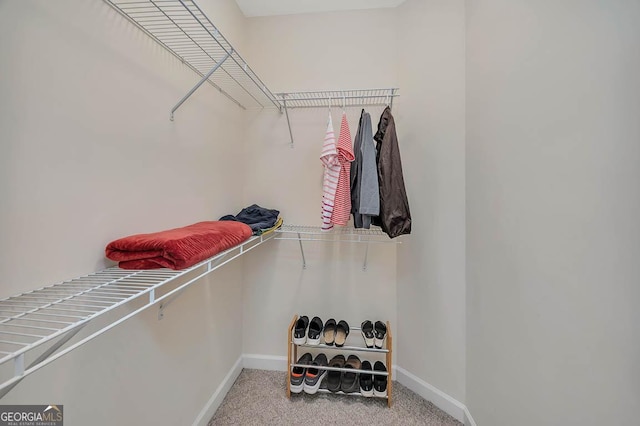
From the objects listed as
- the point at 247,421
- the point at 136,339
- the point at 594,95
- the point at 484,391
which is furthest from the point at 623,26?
the point at 247,421

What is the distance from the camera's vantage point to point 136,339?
906mm

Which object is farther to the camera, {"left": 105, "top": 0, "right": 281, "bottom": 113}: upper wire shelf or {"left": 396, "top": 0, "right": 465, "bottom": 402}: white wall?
{"left": 396, "top": 0, "right": 465, "bottom": 402}: white wall

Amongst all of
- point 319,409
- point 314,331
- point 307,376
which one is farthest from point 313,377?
point 314,331

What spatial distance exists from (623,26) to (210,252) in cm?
138

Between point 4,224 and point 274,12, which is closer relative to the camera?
point 4,224

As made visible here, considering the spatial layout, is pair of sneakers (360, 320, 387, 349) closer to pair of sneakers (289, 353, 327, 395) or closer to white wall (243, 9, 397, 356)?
white wall (243, 9, 397, 356)

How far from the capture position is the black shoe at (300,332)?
1596 mm

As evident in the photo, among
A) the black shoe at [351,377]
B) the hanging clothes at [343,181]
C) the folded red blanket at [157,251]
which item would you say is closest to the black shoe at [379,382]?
the black shoe at [351,377]

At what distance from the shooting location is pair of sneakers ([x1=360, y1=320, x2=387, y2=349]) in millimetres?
1570

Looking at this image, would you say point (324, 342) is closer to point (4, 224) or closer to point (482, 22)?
point (4, 224)

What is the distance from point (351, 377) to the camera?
5.30ft

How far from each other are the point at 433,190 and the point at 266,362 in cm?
174

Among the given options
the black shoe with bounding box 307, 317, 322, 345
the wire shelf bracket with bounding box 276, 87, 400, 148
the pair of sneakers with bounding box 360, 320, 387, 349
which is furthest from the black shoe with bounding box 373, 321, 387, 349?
the wire shelf bracket with bounding box 276, 87, 400, 148

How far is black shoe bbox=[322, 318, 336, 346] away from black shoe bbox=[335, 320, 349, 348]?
3 cm
